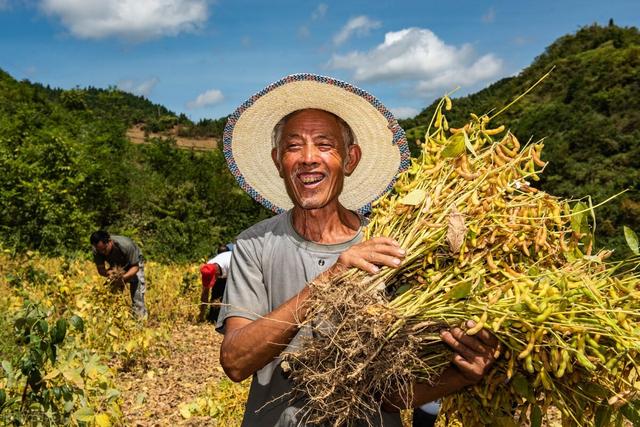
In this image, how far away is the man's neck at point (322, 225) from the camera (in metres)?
1.98

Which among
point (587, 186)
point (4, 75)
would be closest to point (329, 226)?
point (587, 186)

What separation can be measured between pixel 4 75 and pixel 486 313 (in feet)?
196

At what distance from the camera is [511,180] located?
5.19 feet

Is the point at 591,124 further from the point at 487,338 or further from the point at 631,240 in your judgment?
the point at 487,338

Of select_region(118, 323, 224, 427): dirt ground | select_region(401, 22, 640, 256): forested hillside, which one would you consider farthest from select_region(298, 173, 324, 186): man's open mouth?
select_region(401, 22, 640, 256): forested hillside

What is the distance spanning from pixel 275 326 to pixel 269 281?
11.6 inches

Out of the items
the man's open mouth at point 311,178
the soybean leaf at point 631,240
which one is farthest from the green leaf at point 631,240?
the man's open mouth at point 311,178

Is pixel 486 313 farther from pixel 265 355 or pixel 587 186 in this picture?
pixel 587 186

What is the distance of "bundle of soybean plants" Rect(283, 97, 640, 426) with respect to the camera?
50.5 inches

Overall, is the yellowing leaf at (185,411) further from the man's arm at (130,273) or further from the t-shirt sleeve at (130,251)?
the t-shirt sleeve at (130,251)

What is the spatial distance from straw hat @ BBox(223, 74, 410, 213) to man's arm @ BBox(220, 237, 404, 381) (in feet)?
2.56

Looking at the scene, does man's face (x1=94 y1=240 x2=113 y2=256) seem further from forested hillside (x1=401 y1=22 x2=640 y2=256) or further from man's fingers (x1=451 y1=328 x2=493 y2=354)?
forested hillside (x1=401 y1=22 x2=640 y2=256)

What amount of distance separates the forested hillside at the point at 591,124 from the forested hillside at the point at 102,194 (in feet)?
34.8

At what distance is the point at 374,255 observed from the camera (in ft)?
4.82
